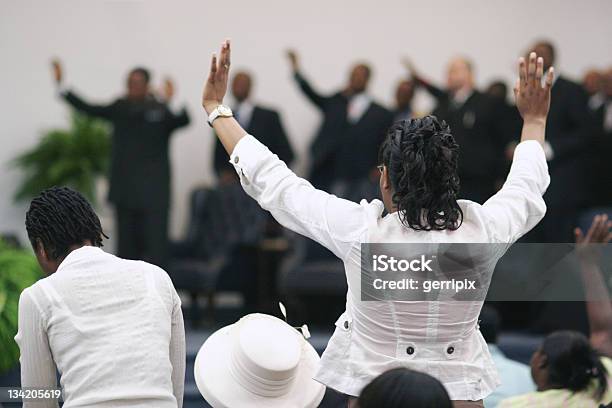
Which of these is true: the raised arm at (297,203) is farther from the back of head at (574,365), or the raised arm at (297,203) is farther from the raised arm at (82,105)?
the raised arm at (82,105)

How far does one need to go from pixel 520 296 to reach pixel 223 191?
2.44 metres

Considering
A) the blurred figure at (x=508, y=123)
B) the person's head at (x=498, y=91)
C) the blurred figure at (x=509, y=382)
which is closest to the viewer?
the blurred figure at (x=509, y=382)

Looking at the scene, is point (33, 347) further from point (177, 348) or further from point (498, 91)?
point (498, 91)

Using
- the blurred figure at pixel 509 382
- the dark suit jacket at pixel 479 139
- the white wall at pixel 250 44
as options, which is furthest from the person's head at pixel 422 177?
the white wall at pixel 250 44

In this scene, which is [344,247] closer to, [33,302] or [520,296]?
[33,302]

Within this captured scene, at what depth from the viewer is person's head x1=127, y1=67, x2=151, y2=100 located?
7648 mm

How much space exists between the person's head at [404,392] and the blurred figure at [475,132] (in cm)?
483

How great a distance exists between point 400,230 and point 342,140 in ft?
18.5

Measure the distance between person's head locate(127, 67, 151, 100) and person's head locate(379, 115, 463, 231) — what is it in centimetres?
528

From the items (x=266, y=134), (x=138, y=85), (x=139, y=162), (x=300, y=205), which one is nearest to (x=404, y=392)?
(x=300, y=205)

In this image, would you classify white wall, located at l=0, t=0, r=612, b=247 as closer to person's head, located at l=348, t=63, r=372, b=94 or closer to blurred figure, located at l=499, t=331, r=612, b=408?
person's head, located at l=348, t=63, r=372, b=94

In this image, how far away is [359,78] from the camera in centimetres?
842

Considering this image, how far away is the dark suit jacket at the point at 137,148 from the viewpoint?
757cm

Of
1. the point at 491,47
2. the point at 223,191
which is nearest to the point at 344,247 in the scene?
the point at 223,191
